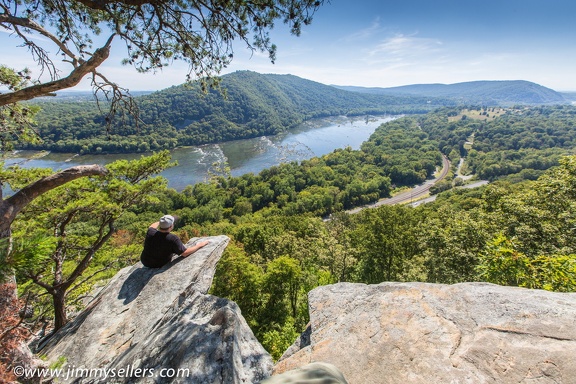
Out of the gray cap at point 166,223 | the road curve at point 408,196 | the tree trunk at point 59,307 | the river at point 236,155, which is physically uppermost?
the gray cap at point 166,223

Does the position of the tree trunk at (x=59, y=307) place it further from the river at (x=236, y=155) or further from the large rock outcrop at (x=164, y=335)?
the river at (x=236, y=155)

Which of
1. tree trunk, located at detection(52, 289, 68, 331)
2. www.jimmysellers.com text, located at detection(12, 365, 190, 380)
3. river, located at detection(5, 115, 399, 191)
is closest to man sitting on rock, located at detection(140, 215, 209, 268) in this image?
tree trunk, located at detection(52, 289, 68, 331)

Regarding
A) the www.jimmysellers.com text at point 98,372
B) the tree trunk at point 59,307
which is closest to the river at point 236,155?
the tree trunk at point 59,307

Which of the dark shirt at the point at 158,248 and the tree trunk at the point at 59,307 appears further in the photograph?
the tree trunk at the point at 59,307

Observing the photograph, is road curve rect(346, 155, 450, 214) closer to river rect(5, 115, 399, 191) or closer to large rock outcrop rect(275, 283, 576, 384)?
river rect(5, 115, 399, 191)

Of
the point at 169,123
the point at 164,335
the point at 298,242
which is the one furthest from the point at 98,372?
the point at 169,123

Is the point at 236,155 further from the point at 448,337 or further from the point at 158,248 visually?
the point at 448,337
